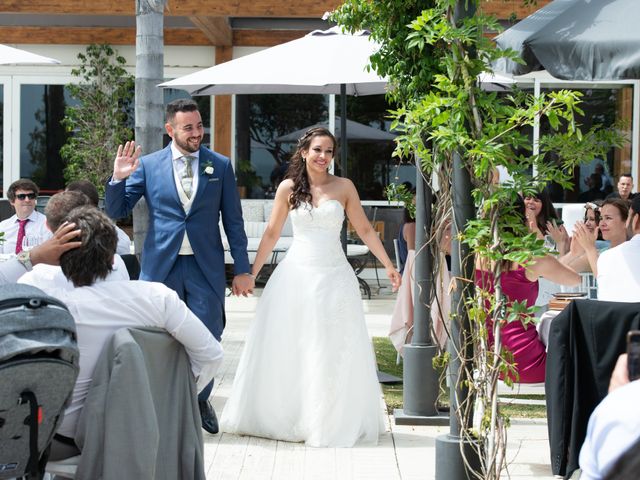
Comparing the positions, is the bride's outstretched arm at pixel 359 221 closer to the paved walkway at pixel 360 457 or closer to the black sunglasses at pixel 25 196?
the paved walkway at pixel 360 457

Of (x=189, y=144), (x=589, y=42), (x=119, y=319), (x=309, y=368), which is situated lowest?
(x=309, y=368)

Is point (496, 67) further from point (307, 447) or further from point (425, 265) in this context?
point (307, 447)

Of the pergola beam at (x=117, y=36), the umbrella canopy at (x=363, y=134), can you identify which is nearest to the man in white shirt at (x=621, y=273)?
the umbrella canopy at (x=363, y=134)

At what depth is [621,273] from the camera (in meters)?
5.12

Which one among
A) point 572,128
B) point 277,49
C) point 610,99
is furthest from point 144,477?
point 610,99

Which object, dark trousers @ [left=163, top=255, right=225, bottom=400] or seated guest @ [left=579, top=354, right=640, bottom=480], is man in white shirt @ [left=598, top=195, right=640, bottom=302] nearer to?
dark trousers @ [left=163, top=255, right=225, bottom=400]

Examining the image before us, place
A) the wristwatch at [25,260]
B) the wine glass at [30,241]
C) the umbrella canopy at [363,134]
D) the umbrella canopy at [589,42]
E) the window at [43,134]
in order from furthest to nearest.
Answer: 1. the window at [43,134]
2. the umbrella canopy at [363,134]
3. the wine glass at [30,241]
4. the umbrella canopy at [589,42]
5. the wristwatch at [25,260]

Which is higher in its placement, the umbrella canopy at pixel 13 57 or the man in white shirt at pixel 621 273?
the umbrella canopy at pixel 13 57

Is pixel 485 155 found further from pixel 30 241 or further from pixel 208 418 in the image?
pixel 30 241

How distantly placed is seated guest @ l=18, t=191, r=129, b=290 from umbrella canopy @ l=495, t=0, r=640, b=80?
2.10m

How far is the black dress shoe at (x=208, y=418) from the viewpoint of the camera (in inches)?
244

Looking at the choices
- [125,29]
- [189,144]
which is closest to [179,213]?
[189,144]

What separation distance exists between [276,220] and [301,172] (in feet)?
1.07

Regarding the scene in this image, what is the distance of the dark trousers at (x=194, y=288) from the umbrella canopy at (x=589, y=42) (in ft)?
7.03
